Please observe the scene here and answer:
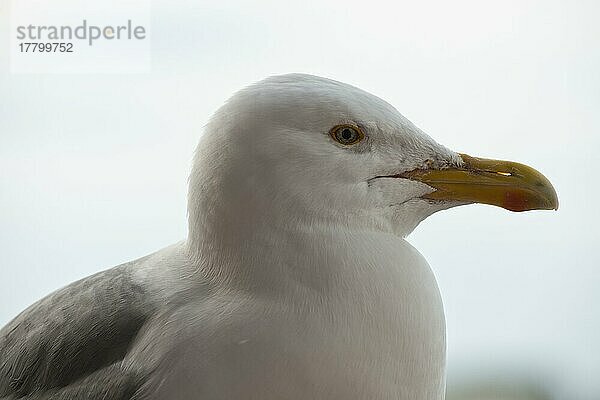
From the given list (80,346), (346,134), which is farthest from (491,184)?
(80,346)

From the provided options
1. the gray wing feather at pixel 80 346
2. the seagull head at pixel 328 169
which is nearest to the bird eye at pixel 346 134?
the seagull head at pixel 328 169

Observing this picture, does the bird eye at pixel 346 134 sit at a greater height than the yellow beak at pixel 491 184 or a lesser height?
greater

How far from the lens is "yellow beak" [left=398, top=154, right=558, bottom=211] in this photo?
0.71 meters

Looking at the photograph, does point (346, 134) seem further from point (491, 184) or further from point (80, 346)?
point (80, 346)

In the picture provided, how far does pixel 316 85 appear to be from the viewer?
692 mm

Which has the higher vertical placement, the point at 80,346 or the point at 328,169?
the point at 328,169

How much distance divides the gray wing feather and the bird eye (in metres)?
0.19

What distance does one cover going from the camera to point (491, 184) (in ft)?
2.35

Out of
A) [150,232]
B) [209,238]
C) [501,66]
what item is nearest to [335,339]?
[209,238]

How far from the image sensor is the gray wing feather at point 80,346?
0.65 m

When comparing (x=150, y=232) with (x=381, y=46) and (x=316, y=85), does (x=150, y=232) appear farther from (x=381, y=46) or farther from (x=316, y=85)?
(x=316, y=85)

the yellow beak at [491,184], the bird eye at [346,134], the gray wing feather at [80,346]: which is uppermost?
the bird eye at [346,134]

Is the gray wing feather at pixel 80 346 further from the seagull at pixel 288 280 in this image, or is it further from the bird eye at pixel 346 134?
the bird eye at pixel 346 134

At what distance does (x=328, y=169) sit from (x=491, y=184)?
14 centimetres
